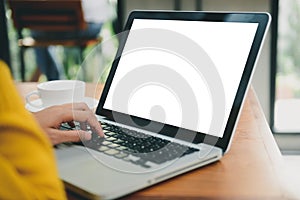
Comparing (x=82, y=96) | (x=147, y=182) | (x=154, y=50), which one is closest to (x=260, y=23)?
(x=154, y=50)

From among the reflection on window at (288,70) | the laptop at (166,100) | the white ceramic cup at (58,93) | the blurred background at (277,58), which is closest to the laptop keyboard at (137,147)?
the laptop at (166,100)

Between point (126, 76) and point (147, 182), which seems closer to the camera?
point (147, 182)

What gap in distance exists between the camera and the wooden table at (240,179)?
713mm

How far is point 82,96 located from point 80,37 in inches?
78.7

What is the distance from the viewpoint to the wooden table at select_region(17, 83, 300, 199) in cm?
71

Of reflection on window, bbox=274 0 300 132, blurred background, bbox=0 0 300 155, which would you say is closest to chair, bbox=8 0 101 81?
blurred background, bbox=0 0 300 155

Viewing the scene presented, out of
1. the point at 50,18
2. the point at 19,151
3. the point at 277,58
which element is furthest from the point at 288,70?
the point at 19,151

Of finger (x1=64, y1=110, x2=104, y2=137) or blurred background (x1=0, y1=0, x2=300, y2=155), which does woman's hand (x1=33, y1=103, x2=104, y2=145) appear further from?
blurred background (x1=0, y1=0, x2=300, y2=155)

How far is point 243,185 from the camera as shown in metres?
0.74

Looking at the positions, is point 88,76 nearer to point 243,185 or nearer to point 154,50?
point 154,50

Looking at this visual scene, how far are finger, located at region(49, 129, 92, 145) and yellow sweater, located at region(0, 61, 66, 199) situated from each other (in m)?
0.31

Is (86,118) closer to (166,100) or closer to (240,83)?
(166,100)

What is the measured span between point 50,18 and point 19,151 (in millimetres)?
2640

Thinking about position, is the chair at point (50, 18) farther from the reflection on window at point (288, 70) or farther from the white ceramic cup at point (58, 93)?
the white ceramic cup at point (58, 93)
